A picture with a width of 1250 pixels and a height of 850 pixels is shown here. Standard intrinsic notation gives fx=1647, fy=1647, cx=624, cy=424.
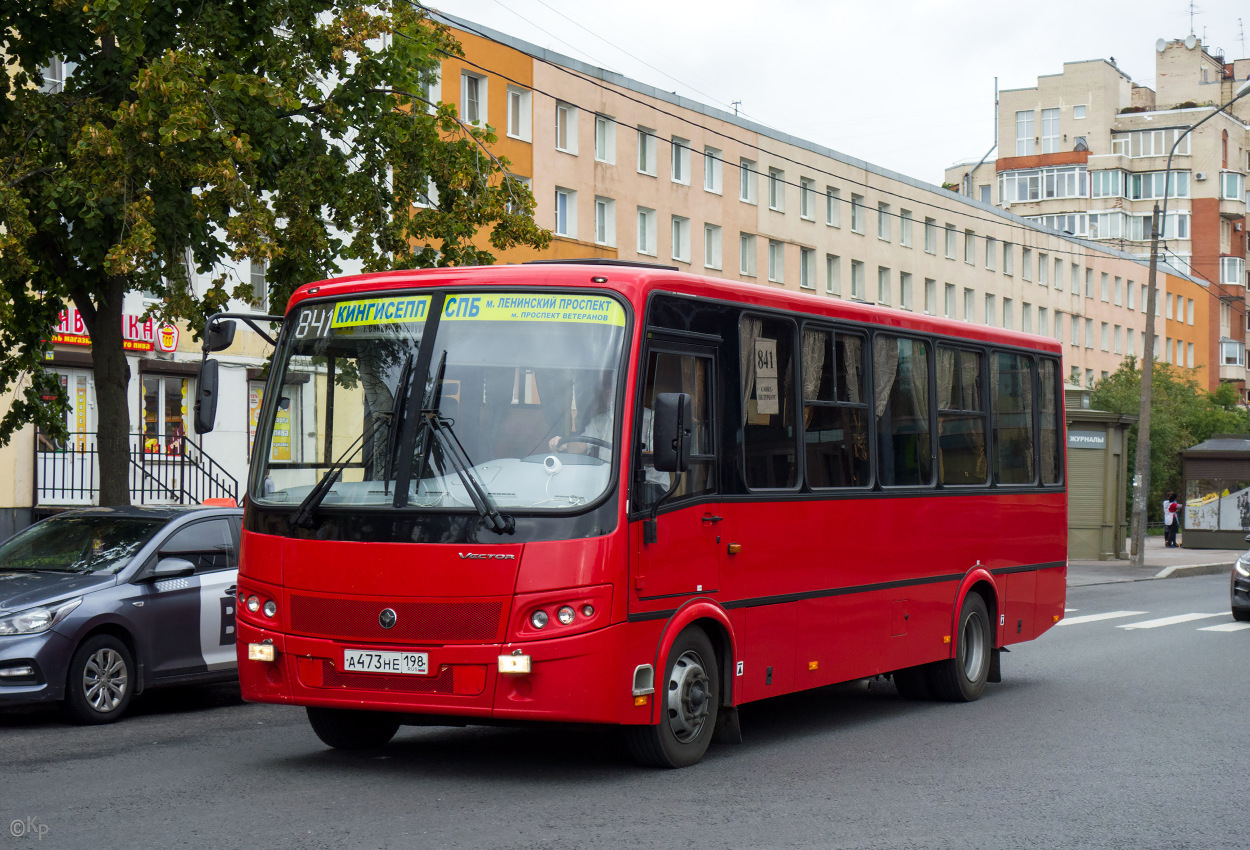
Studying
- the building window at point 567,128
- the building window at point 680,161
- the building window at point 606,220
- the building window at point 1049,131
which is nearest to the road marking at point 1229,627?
the building window at point 567,128

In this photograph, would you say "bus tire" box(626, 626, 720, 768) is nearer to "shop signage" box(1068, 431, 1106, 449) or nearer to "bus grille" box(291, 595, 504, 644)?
"bus grille" box(291, 595, 504, 644)

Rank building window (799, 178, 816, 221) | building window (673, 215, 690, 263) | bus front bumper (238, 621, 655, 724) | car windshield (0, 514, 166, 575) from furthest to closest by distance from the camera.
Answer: building window (799, 178, 816, 221) → building window (673, 215, 690, 263) → car windshield (0, 514, 166, 575) → bus front bumper (238, 621, 655, 724)

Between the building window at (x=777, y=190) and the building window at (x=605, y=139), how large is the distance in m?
10.2

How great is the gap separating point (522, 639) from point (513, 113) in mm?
39985

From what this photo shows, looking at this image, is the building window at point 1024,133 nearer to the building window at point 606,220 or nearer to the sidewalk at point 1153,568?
the building window at point 606,220

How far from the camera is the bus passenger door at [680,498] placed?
28.4 feet

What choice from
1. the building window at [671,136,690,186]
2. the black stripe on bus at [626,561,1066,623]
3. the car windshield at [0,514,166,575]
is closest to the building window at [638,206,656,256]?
the building window at [671,136,690,186]

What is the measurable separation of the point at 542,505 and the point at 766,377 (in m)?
2.22

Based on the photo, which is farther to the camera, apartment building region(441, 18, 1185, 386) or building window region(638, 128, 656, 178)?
building window region(638, 128, 656, 178)

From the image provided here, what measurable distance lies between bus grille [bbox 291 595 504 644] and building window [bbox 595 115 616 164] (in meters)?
42.6

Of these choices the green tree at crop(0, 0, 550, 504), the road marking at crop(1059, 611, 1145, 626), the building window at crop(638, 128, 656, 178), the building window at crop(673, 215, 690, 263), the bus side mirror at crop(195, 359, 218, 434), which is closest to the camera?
the bus side mirror at crop(195, 359, 218, 434)

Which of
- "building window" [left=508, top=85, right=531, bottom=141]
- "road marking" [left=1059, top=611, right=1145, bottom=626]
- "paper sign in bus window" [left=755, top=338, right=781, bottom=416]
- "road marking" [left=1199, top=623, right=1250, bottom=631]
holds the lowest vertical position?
"road marking" [left=1059, top=611, right=1145, bottom=626]

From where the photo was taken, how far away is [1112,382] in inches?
2832

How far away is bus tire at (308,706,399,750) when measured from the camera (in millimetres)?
9617
